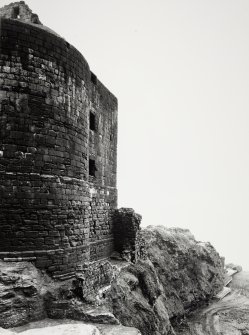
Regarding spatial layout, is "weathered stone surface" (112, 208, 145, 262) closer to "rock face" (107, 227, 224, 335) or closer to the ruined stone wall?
"rock face" (107, 227, 224, 335)

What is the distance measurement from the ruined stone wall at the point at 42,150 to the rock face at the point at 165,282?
2361 millimetres

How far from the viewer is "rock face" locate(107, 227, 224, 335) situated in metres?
9.55

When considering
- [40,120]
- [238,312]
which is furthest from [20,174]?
[238,312]

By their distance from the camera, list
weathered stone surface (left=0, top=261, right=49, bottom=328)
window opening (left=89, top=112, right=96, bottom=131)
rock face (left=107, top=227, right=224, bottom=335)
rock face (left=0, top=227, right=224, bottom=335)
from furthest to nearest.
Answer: window opening (left=89, top=112, right=96, bottom=131), rock face (left=107, top=227, right=224, bottom=335), rock face (left=0, top=227, right=224, bottom=335), weathered stone surface (left=0, top=261, right=49, bottom=328)

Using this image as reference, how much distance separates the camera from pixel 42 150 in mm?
7527

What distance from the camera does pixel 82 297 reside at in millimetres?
7199

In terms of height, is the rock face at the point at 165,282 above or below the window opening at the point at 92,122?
below

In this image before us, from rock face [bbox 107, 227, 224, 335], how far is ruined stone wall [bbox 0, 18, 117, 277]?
7.75 feet

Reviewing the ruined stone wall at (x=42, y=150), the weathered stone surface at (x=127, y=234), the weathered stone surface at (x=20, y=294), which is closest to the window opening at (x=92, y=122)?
the ruined stone wall at (x=42, y=150)

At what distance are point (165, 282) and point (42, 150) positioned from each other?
35.4 ft

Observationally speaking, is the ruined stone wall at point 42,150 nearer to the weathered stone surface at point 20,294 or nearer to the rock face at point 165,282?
the weathered stone surface at point 20,294

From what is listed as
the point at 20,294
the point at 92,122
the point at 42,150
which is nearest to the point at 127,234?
the point at 92,122

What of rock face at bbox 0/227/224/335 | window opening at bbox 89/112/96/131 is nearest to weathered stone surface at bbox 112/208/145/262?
rock face at bbox 0/227/224/335

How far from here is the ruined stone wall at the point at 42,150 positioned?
7.10 meters
